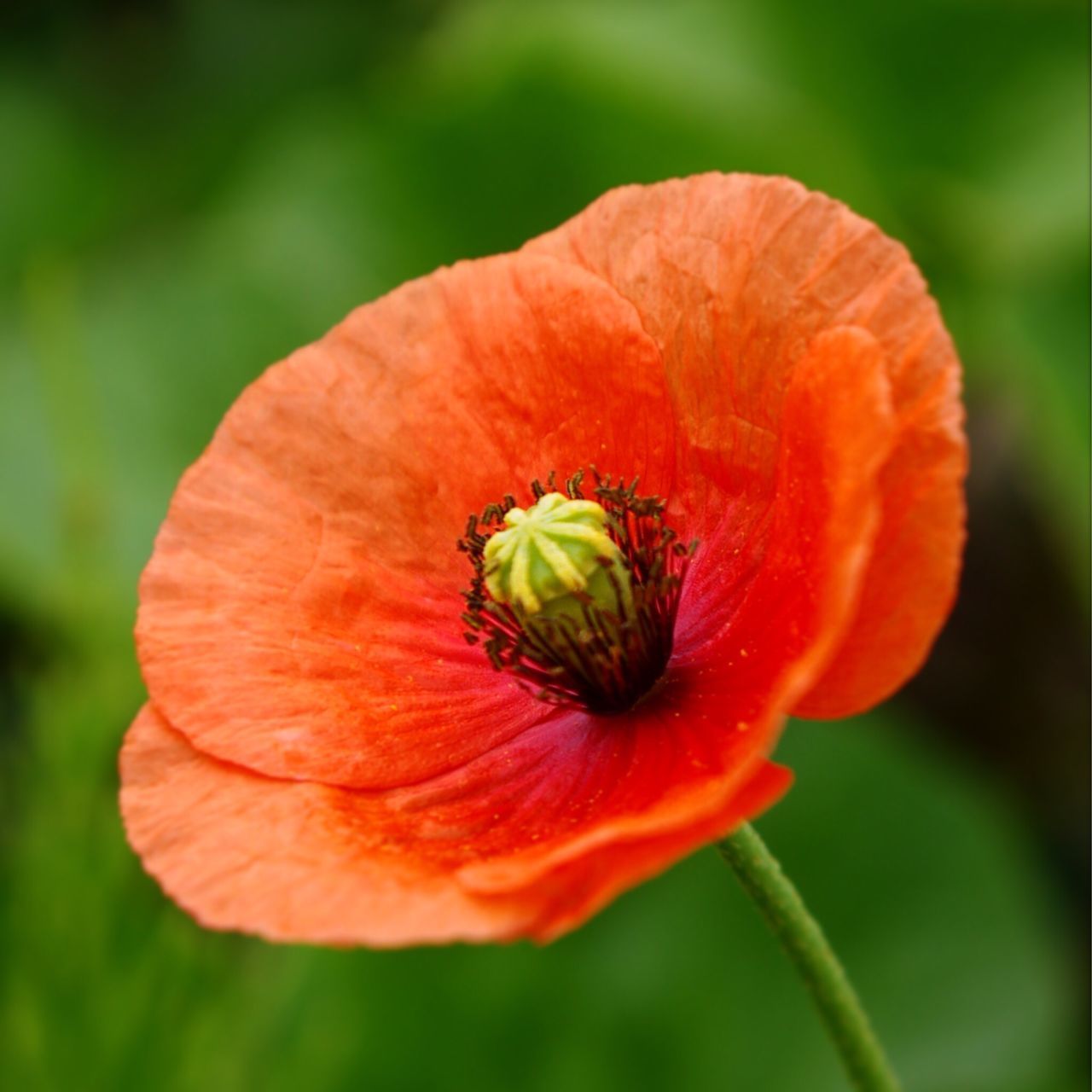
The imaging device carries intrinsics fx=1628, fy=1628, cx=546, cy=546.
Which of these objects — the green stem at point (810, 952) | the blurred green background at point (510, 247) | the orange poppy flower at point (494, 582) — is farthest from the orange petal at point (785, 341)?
the blurred green background at point (510, 247)

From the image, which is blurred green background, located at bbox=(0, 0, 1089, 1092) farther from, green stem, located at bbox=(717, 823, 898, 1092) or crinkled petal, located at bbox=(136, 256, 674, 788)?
green stem, located at bbox=(717, 823, 898, 1092)

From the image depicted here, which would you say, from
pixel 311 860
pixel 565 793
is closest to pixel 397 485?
pixel 565 793

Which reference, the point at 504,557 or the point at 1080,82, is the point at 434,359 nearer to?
the point at 504,557

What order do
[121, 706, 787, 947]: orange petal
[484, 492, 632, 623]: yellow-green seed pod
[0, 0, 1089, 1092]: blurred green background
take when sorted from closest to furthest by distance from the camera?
[121, 706, 787, 947]: orange petal < [484, 492, 632, 623]: yellow-green seed pod < [0, 0, 1089, 1092]: blurred green background

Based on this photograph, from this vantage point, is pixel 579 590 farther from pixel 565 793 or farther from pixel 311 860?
pixel 311 860

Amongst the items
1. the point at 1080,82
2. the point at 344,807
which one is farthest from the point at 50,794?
the point at 1080,82

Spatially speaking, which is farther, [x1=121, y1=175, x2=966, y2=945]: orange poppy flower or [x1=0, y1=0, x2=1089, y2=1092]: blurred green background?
[x1=0, y1=0, x2=1089, y2=1092]: blurred green background

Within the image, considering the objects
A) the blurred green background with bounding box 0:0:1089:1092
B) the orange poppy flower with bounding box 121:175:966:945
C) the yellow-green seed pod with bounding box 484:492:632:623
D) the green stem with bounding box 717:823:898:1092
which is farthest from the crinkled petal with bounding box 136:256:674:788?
the blurred green background with bounding box 0:0:1089:1092
